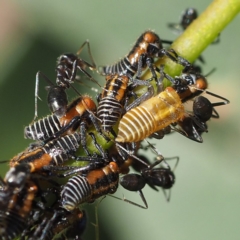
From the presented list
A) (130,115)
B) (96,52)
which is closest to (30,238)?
(130,115)

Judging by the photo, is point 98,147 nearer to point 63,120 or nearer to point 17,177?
point 63,120

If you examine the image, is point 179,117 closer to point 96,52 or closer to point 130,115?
point 130,115

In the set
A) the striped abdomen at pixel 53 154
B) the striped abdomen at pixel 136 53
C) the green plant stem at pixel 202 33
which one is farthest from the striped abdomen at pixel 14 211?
the striped abdomen at pixel 136 53

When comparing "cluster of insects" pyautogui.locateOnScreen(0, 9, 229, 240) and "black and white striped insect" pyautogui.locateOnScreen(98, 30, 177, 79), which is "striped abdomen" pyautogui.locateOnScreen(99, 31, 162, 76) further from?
"cluster of insects" pyautogui.locateOnScreen(0, 9, 229, 240)

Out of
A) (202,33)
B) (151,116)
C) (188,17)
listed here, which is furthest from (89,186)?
(188,17)

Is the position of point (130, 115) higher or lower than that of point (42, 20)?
higher

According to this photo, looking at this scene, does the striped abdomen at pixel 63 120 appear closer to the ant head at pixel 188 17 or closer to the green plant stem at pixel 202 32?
the green plant stem at pixel 202 32

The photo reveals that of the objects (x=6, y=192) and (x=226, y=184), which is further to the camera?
(x=226, y=184)
